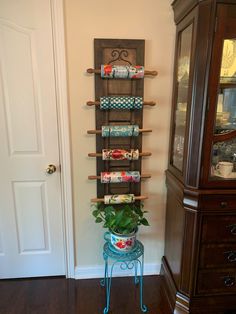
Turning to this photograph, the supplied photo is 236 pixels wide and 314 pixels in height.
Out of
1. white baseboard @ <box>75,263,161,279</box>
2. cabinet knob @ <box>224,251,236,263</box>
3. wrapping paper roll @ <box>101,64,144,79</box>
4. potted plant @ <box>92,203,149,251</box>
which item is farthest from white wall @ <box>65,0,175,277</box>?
cabinet knob @ <box>224,251,236,263</box>

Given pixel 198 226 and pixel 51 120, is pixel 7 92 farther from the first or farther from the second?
pixel 198 226

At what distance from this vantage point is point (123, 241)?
152 centimetres

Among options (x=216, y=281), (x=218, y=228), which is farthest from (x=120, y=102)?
(x=216, y=281)

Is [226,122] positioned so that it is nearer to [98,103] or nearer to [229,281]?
[98,103]

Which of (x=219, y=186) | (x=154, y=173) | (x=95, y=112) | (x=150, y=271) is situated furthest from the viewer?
(x=150, y=271)

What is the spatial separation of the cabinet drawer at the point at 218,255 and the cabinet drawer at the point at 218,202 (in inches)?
10.6

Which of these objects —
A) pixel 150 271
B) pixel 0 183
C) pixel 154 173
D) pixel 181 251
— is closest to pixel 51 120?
pixel 0 183

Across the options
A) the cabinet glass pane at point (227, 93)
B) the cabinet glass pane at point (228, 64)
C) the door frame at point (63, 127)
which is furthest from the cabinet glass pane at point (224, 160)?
the door frame at point (63, 127)

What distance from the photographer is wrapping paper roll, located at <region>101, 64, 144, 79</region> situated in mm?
1474

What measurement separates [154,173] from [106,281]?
38.1 inches

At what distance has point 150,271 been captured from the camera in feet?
6.39

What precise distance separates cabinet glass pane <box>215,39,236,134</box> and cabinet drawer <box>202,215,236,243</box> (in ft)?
1.74

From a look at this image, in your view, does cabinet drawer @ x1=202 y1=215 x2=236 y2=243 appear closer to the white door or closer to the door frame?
the door frame

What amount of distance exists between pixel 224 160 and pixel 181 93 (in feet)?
1.68
